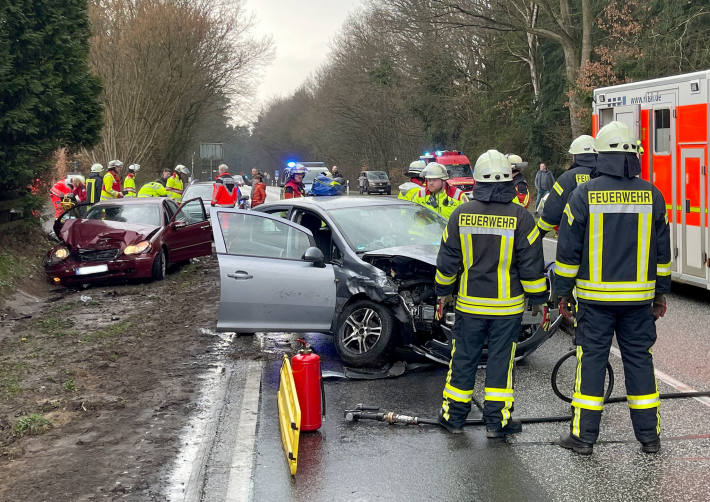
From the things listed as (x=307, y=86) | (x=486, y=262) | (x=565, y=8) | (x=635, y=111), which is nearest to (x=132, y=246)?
(x=635, y=111)

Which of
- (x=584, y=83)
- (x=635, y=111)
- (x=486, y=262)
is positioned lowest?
(x=486, y=262)

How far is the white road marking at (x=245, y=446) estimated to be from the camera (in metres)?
5.21

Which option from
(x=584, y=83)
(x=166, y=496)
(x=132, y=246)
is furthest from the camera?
(x=584, y=83)

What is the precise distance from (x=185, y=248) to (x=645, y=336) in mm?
11998

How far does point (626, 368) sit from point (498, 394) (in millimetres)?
825

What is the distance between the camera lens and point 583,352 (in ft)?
19.0

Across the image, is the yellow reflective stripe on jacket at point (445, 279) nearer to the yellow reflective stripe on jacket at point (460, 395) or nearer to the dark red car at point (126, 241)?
the yellow reflective stripe on jacket at point (460, 395)

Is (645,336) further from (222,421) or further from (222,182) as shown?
(222,182)

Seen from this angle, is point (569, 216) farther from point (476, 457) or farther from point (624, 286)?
point (476, 457)

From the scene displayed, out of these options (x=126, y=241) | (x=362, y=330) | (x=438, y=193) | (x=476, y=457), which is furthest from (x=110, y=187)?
(x=476, y=457)

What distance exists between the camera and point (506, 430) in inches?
238

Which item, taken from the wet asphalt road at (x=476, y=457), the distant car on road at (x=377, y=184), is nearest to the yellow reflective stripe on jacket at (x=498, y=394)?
the wet asphalt road at (x=476, y=457)

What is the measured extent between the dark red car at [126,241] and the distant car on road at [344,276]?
6.02 meters

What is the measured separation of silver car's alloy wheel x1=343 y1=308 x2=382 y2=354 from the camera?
8250 millimetres
